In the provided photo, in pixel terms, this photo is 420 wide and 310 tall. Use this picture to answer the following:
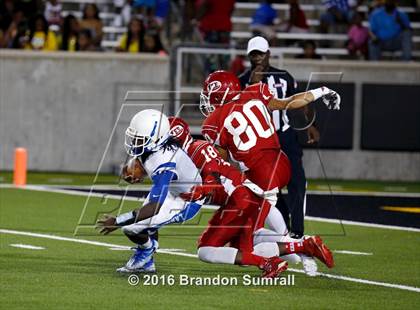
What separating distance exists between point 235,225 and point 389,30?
12.1 metres

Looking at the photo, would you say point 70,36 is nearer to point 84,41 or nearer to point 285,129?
point 84,41

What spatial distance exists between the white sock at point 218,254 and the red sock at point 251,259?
0.08 metres

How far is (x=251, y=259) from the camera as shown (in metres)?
9.55

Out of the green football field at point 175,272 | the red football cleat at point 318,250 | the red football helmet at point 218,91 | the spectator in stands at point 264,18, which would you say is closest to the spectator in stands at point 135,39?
the spectator in stands at point 264,18

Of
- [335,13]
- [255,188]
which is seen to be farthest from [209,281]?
[335,13]

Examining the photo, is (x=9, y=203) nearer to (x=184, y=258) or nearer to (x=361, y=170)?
(x=184, y=258)

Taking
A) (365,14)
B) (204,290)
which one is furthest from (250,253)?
(365,14)

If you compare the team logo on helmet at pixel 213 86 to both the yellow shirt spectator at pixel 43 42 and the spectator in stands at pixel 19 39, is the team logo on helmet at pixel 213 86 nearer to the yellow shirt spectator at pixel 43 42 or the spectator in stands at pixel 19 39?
the yellow shirt spectator at pixel 43 42

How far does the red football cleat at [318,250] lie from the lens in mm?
9570

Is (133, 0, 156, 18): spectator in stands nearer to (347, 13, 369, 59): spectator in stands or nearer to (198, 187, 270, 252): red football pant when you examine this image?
(347, 13, 369, 59): spectator in stands

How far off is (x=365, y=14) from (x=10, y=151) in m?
7.28

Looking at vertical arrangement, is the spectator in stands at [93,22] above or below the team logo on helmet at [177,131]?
above

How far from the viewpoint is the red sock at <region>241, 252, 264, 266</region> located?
9.53m

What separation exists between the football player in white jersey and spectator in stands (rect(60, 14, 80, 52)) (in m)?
11.1
